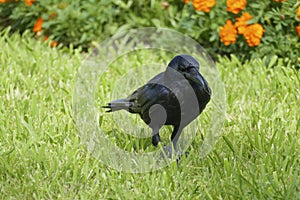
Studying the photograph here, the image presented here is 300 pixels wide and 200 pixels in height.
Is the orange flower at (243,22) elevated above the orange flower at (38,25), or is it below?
above

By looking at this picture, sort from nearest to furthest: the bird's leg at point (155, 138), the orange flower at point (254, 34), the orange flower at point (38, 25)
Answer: the bird's leg at point (155, 138) < the orange flower at point (254, 34) < the orange flower at point (38, 25)

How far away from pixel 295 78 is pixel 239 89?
0.43m

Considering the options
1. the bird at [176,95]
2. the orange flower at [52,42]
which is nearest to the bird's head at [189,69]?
the bird at [176,95]

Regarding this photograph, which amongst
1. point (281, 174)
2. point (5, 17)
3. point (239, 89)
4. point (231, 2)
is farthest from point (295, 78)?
point (5, 17)

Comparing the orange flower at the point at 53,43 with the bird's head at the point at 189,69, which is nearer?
the bird's head at the point at 189,69

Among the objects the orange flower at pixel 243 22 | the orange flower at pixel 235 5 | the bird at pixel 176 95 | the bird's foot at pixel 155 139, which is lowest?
the orange flower at pixel 243 22

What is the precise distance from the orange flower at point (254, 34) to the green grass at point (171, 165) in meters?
0.34

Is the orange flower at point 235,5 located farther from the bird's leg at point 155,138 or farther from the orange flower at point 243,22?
the bird's leg at point 155,138

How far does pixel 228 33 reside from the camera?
5004 millimetres

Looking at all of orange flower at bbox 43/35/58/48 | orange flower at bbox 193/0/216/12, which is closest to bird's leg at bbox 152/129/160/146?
orange flower at bbox 193/0/216/12

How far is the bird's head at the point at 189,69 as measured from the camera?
3.00m

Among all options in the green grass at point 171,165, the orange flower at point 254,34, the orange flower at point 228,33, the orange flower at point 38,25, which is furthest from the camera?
the orange flower at point 38,25

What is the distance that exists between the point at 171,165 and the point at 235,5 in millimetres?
2206

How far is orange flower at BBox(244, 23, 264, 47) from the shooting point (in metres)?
4.88
